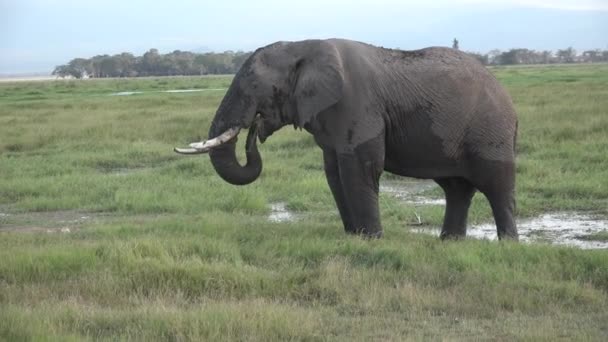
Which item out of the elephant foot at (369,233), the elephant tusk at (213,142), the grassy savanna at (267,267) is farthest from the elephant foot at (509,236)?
the elephant tusk at (213,142)

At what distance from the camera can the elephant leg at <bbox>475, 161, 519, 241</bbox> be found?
8000mm

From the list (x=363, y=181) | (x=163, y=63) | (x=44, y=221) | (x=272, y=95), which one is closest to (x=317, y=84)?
(x=272, y=95)

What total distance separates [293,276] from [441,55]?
289 cm

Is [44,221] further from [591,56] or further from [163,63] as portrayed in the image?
[591,56]

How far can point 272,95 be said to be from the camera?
808cm

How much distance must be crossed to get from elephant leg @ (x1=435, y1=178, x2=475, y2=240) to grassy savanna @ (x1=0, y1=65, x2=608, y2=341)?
55 cm

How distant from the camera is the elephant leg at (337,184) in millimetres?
8289

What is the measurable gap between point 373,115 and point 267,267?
1.77 meters

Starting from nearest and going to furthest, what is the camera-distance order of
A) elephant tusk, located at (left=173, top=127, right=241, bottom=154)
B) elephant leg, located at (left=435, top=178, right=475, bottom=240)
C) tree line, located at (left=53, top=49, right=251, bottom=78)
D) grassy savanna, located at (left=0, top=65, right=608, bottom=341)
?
grassy savanna, located at (left=0, top=65, right=608, bottom=341) < elephant tusk, located at (left=173, top=127, right=241, bottom=154) < elephant leg, located at (left=435, top=178, right=475, bottom=240) < tree line, located at (left=53, top=49, right=251, bottom=78)

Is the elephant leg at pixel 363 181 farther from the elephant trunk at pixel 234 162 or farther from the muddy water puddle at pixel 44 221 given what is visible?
the muddy water puddle at pixel 44 221

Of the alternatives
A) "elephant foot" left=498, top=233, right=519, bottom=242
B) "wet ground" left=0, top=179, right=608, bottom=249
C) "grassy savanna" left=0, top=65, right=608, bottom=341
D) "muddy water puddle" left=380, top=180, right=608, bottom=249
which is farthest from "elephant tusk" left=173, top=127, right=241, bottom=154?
"elephant foot" left=498, top=233, right=519, bottom=242

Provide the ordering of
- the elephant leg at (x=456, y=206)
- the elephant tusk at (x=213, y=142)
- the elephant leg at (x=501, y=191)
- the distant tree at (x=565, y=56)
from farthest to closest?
the distant tree at (x=565, y=56), the elephant leg at (x=456, y=206), the elephant leg at (x=501, y=191), the elephant tusk at (x=213, y=142)

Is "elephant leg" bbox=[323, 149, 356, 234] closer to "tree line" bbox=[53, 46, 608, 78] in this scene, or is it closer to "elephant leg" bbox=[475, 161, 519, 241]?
"elephant leg" bbox=[475, 161, 519, 241]

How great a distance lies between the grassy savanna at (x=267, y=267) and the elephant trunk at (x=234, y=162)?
20.7 inches
